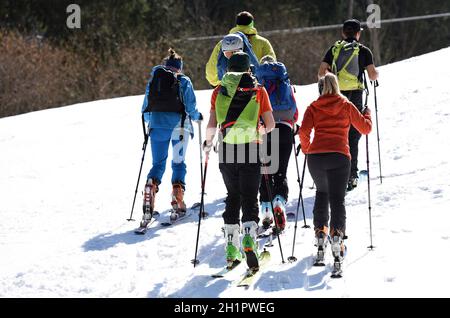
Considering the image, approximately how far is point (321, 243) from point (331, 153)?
786 millimetres

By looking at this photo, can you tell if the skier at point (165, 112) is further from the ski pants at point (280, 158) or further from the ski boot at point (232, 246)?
the ski boot at point (232, 246)

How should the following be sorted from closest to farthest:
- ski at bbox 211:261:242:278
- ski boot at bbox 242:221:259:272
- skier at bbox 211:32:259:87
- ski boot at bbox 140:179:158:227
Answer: ski boot at bbox 242:221:259:272
ski at bbox 211:261:242:278
skier at bbox 211:32:259:87
ski boot at bbox 140:179:158:227

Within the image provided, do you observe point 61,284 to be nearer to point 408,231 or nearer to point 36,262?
point 36,262

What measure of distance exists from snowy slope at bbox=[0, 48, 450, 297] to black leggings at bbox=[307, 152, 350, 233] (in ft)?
1.47

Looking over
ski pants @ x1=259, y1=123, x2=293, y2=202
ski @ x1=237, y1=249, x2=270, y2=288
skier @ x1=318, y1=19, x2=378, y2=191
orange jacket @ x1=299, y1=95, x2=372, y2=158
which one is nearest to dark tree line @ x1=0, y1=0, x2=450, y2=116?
skier @ x1=318, y1=19, x2=378, y2=191

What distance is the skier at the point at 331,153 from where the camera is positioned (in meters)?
7.51

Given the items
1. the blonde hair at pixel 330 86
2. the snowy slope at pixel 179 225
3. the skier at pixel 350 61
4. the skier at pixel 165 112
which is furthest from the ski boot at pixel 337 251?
the skier at pixel 350 61

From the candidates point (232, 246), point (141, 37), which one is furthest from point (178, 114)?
point (141, 37)

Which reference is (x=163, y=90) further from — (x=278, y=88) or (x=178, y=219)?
(x=178, y=219)

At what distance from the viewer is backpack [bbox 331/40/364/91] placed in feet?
32.2

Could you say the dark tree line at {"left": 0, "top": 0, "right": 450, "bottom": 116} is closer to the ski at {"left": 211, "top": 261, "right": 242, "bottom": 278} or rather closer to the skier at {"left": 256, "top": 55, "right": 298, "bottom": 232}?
the skier at {"left": 256, "top": 55, "right": 298, "bottom": 232}

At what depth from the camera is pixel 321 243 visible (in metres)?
7.67

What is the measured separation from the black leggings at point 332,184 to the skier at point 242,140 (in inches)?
20.5
